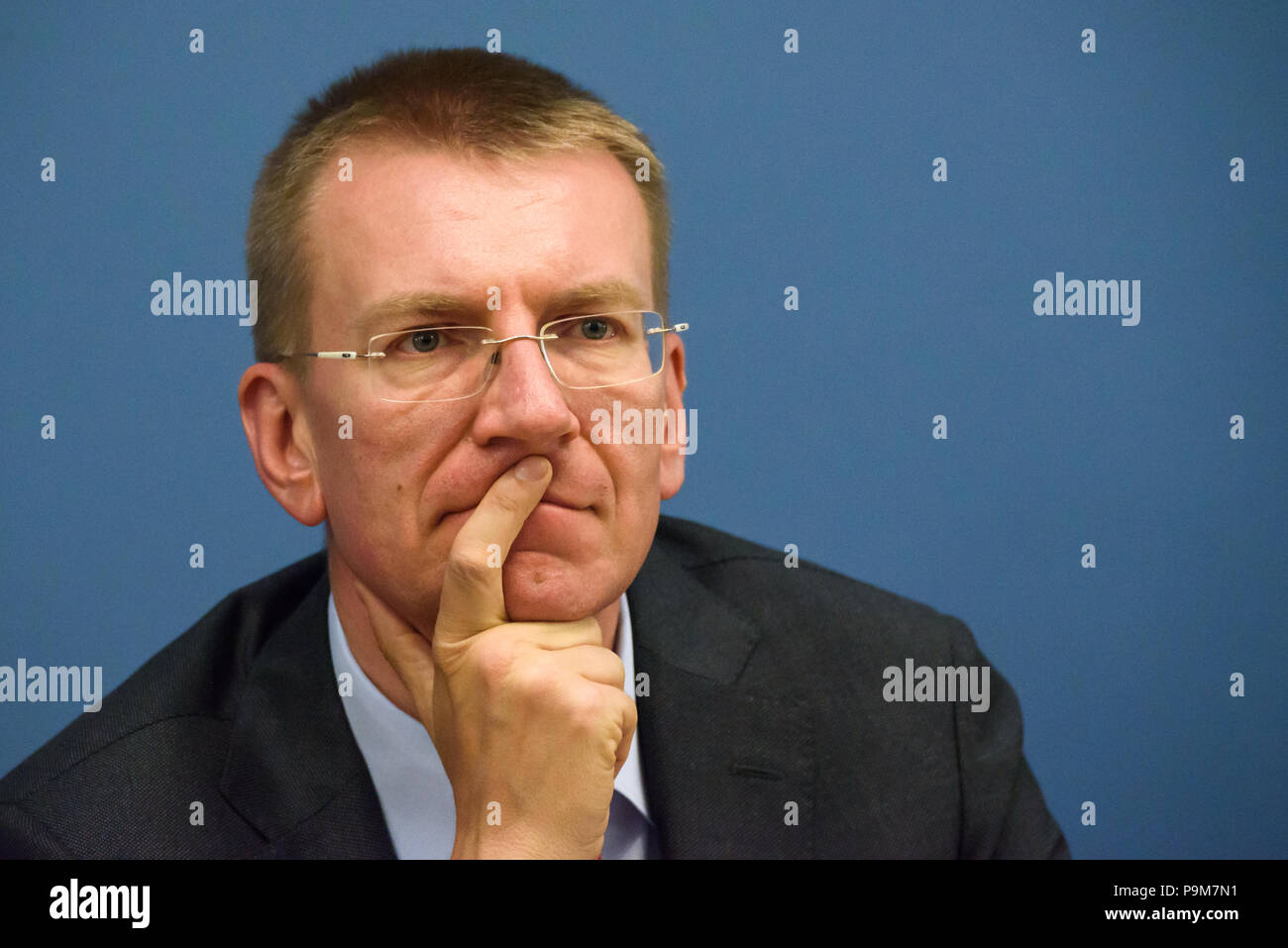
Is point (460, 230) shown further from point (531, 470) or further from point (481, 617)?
point (481, 617)

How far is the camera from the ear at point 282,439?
8.09 feet

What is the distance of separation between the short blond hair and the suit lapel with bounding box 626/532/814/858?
27.7 inches

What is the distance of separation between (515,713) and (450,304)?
0.71 m

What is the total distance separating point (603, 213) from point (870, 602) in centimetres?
115

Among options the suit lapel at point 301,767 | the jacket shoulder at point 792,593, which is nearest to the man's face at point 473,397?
the suit lapel at point 301,767

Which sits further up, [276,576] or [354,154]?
[354,154]

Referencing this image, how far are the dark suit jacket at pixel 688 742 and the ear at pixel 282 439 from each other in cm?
31

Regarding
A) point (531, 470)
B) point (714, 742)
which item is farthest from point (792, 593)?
point (531, 470)

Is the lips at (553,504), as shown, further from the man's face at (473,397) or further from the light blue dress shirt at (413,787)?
the light blue dress shirt at (413,787)

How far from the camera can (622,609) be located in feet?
9.07

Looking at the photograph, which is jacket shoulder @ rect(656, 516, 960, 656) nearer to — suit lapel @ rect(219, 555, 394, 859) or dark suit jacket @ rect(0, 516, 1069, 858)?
dark suit jacket @ rect(0, 516, 1069, 858)

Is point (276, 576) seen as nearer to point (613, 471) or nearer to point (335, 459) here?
Result: point (335, 459)

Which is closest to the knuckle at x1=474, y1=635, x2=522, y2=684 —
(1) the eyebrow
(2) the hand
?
(2) the hand
